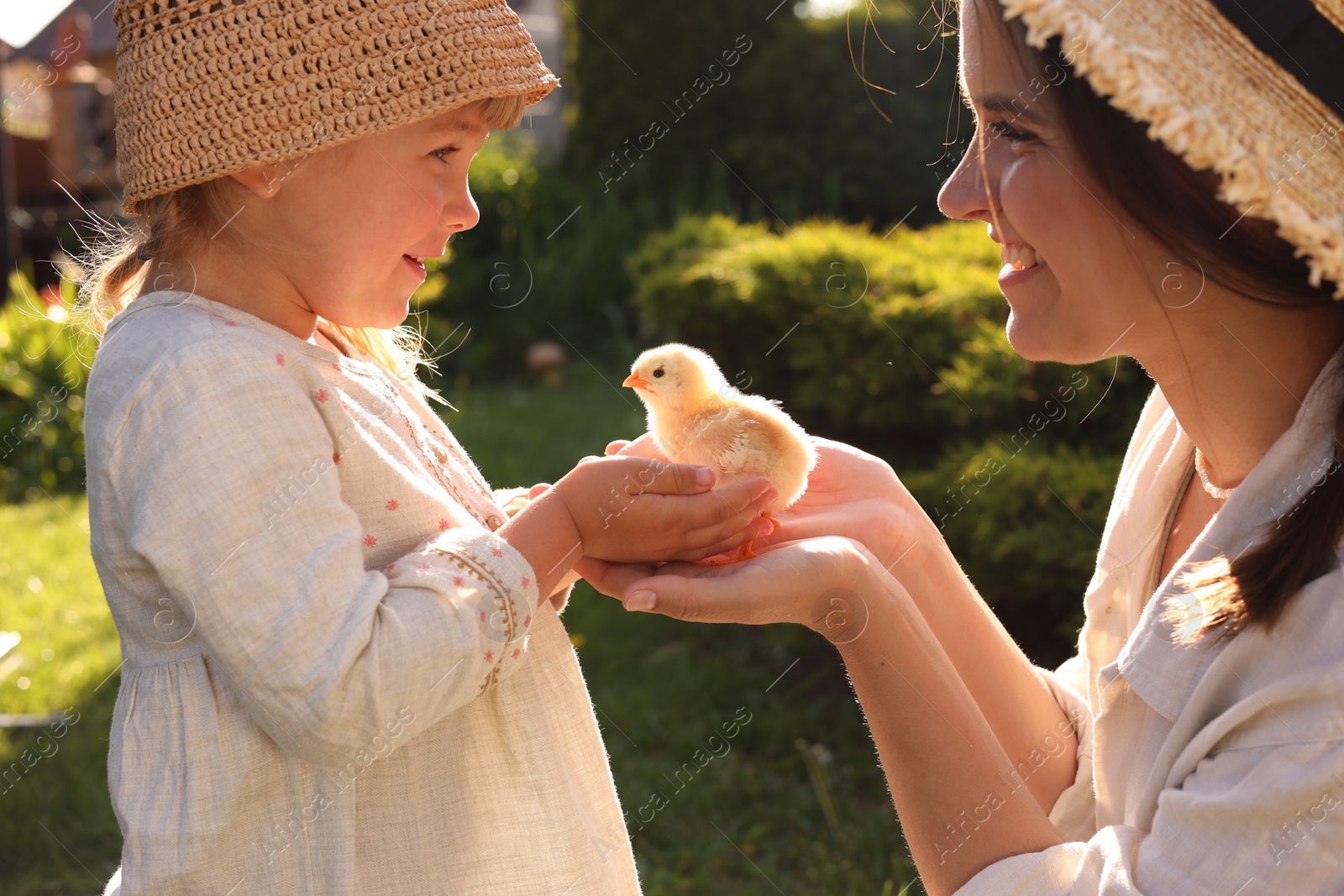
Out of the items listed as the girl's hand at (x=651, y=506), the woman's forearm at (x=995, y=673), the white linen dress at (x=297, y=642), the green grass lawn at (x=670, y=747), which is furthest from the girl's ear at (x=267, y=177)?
the green grass lawn at (x=670, y=747)

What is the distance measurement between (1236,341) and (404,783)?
166cm

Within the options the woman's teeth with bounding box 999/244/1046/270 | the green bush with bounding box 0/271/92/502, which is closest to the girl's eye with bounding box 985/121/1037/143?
the woman's teeth with bounding box 999/244/1046/270

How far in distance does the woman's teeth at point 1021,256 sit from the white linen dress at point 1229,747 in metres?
0.41

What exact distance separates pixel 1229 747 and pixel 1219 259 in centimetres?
79

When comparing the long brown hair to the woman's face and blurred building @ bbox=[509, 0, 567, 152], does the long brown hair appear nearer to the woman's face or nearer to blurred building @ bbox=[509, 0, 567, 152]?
the woman's face

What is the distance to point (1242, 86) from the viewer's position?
1562mm

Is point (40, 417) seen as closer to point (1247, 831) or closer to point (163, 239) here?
point (163, 239)

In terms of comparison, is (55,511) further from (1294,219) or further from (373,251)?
(1294,219)

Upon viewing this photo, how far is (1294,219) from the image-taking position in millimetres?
1482

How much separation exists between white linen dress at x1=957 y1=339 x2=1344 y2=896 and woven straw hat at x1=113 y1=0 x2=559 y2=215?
1.54 metres

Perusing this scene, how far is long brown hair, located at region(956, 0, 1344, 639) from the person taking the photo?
5.62 ft

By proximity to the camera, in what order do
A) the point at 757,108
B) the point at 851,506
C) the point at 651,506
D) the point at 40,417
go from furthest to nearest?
1. the point at 757,108
2. the point at 40,417
3. the point at 851,506
4. the point at 651,506

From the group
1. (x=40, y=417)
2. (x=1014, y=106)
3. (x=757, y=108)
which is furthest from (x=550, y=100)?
(x=1014, y=106)

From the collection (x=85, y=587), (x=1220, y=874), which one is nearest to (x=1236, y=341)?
(x=1220, y=874)
